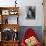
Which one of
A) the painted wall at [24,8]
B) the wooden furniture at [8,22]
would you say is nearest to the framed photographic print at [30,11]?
the painted wall at [24,8]

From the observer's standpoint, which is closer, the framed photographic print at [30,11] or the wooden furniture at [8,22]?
the wooden furniture at [8,22]

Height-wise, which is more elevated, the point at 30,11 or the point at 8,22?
the point at 30,11

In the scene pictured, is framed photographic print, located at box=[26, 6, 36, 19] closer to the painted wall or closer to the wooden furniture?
the painted wall

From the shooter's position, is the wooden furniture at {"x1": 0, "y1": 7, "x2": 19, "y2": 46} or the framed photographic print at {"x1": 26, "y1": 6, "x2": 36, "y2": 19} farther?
the framed photographic print at {"x1": 26, "y1": 6, "x2": 36, "y2": 19}

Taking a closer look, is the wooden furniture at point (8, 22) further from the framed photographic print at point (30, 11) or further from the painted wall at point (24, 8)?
the framed photographic print at point (30, 11)

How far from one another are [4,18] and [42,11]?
1.19 meters

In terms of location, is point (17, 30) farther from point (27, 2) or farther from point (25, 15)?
point (27, 2)

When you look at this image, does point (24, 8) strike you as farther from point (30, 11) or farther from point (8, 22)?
point (8, 22)

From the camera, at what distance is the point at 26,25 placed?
475cm

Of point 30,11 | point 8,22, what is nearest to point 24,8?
point 30,11

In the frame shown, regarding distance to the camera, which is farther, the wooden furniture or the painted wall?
the painted wall

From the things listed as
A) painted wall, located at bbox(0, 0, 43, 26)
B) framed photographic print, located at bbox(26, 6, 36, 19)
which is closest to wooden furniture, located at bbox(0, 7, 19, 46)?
painted wall, located at bbox(0, 0, 43, 26)

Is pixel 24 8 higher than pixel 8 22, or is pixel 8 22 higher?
pixel 24 8

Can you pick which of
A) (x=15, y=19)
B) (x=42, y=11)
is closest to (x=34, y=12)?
(x=42, y=11)
